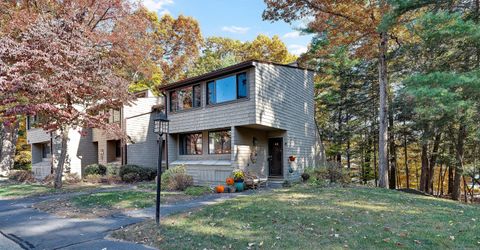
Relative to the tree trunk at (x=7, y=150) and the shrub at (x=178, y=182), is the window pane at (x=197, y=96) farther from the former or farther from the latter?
the tree trunk at (x=7, y=150)

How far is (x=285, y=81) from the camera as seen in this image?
1570 cm

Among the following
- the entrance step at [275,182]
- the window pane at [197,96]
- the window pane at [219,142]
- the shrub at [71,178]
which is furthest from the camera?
the shrub at [71,178]

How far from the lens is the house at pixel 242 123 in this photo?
1371cm

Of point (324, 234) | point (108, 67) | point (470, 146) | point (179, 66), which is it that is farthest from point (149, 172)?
point (470, 146)

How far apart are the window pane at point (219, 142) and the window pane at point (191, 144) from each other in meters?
0.83

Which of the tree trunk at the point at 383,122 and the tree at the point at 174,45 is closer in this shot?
the tree trunk at the point at 383,122

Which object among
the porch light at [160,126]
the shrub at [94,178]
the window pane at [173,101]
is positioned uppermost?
the window pane at [173,101]

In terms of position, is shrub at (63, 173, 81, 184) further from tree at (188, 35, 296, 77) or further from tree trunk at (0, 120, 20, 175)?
tree at (188, 35, 296, 77)

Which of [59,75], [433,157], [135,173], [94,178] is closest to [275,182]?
[135,173]

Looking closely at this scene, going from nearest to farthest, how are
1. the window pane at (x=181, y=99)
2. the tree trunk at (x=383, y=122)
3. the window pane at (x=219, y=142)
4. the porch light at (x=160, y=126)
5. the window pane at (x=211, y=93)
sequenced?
the porch light at (x=160, y=126), the tree trunk at (x=383, y=122), the window pane at (x=219, y=142), the window pane at (x=211, y=93), the window pane at (x=181, y=99)

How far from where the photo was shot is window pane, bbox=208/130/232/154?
14898mm

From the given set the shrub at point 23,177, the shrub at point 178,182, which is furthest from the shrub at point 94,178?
the shrub at point 178,182

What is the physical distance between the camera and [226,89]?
14.5 metres

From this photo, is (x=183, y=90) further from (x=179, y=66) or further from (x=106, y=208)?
(x=179, y=66)
